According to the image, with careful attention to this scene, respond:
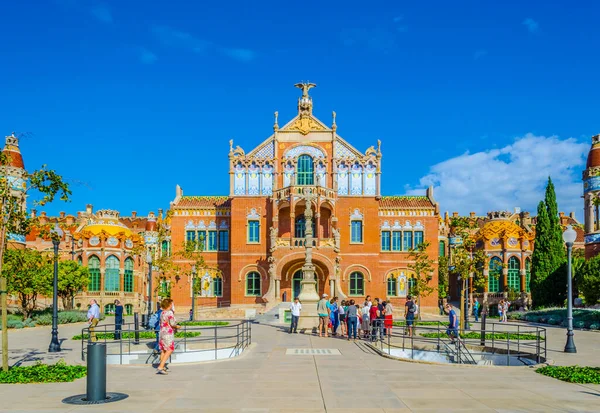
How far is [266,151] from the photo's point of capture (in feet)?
180

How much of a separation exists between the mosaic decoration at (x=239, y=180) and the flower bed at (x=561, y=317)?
22.9m

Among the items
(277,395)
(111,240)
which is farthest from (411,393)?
(111,240)

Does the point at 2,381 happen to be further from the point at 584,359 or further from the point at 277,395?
the point at 584,359

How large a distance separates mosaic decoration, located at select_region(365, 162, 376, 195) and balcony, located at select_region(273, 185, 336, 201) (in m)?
3.07

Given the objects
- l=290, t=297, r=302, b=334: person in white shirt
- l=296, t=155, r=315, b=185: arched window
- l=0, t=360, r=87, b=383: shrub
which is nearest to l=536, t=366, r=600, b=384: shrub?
l=0, t=360, r=87, b=383: shrub

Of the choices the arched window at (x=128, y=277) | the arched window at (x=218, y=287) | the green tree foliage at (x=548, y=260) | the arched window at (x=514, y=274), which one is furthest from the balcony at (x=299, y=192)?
the arched window at (x=514, y=274)

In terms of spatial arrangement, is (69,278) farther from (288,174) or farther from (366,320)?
(366,320)

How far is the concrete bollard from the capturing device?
A: 445 inches

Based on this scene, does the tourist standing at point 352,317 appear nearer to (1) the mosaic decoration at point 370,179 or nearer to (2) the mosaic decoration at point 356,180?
(2) the mosaic decoration at point 356,180

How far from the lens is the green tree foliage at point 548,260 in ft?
159

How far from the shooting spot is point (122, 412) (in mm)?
10336

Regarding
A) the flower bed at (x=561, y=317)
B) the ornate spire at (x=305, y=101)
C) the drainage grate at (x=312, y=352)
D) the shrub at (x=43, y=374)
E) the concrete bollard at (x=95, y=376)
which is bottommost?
the flower bed at (x=561, y=317)

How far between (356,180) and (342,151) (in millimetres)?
2659

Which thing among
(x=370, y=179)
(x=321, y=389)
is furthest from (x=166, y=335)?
(x=370, y=179)
